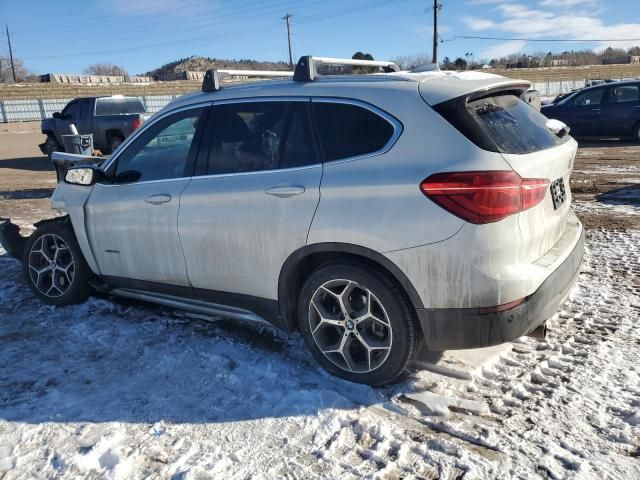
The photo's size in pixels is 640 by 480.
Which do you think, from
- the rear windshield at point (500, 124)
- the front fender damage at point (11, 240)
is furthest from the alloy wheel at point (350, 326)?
the front fender damage at point (11, 240)

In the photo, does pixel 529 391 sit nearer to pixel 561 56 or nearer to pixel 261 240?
pixel 261 240

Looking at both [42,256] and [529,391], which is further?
[42,256]

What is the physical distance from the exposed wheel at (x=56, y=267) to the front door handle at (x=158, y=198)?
3.60 feet

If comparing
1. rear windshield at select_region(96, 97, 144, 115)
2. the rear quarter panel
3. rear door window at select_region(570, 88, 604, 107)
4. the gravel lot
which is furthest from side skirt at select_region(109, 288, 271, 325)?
rear door window at select_region(570, 88, 604, 107)

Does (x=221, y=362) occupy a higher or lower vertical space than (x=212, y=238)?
lower

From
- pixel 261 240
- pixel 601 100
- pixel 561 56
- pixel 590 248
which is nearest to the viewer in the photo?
pixel 261 240

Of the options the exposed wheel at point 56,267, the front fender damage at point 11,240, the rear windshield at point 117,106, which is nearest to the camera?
the exposed wheel at point 56,267

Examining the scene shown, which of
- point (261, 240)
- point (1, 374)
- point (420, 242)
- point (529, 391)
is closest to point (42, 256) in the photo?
point (1, 374)

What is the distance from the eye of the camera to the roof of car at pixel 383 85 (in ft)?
10.2

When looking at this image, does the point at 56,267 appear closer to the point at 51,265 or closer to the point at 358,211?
the point at 51,265

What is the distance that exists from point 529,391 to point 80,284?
3617mm

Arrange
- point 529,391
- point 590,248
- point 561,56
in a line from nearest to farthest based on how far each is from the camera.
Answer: point 529,391 → point 590,248 → point 561,56

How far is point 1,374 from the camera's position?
11.9ft

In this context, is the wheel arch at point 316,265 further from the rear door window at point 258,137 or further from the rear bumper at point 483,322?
the rear door window at point 258,137
